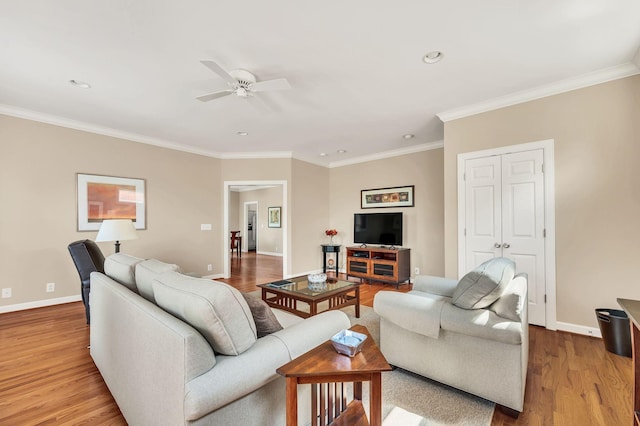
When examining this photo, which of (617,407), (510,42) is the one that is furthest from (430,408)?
(510,42)

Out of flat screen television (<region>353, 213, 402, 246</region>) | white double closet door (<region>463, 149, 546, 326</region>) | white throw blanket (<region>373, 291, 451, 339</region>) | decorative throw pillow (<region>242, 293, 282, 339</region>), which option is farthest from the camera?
flat screen television (<region>353, 213, 402, 246</region>)

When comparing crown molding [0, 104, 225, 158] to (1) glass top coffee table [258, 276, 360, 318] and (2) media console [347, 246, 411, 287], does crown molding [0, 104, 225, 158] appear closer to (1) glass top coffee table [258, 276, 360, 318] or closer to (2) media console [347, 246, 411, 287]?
(1) glass top coffee table [258, 276, 360, 318]

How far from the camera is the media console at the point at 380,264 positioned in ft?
16.2

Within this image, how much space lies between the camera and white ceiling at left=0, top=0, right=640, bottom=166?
1910mm

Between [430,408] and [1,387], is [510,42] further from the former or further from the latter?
[1,387]

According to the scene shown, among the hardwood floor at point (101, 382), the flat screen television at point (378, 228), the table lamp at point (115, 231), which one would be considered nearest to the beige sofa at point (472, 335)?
the hardwood floor at point (101, 382)

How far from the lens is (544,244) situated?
2961mm

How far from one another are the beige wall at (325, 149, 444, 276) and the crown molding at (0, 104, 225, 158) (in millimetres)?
3346

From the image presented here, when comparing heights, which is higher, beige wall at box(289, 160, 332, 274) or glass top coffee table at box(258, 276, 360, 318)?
beige wall at box(289, 160, 332, 274)

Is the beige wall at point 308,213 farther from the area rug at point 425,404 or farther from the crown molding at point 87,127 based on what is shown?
the area rug at point 425,404

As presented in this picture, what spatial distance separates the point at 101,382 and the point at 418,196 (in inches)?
197

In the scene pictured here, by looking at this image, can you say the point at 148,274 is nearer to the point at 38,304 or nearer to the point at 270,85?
the point at 270,85

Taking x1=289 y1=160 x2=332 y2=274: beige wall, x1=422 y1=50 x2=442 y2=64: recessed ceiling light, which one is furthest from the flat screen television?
x1=422 y1=50 x2=442 y2=64: recessed ceiling light

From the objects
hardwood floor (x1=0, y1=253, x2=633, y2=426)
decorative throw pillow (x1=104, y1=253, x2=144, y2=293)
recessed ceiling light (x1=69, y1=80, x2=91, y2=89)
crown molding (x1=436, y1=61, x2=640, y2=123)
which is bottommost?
hardwood floor (x1=0, y1=253, x2=633, y2=426)
